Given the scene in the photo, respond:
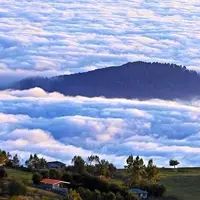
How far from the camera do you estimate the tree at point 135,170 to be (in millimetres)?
161750

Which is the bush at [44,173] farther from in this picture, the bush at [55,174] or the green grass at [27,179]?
the green grass at [27,179]

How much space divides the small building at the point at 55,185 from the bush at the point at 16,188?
12.2 meters

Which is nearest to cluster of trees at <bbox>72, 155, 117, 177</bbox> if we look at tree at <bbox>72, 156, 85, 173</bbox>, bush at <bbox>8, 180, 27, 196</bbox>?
tree at <bbox>72, 156, 85, 173</bbox>

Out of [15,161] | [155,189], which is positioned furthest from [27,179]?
[15,161]

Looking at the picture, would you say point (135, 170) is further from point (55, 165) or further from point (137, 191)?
point (55, 165)

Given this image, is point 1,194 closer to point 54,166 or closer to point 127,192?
point 127,192

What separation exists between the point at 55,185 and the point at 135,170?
80.3 feet

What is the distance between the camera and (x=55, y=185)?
14138 centimetres

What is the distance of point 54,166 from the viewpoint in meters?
182

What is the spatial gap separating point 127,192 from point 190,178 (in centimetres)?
3485

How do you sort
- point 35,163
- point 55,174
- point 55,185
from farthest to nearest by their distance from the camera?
point 35,163 < point 55,174 < point 55,185

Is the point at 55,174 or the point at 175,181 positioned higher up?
the point at 175,181

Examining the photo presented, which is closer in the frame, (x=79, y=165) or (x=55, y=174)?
(x=55, y=174)

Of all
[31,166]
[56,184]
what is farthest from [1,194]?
[31,166]
